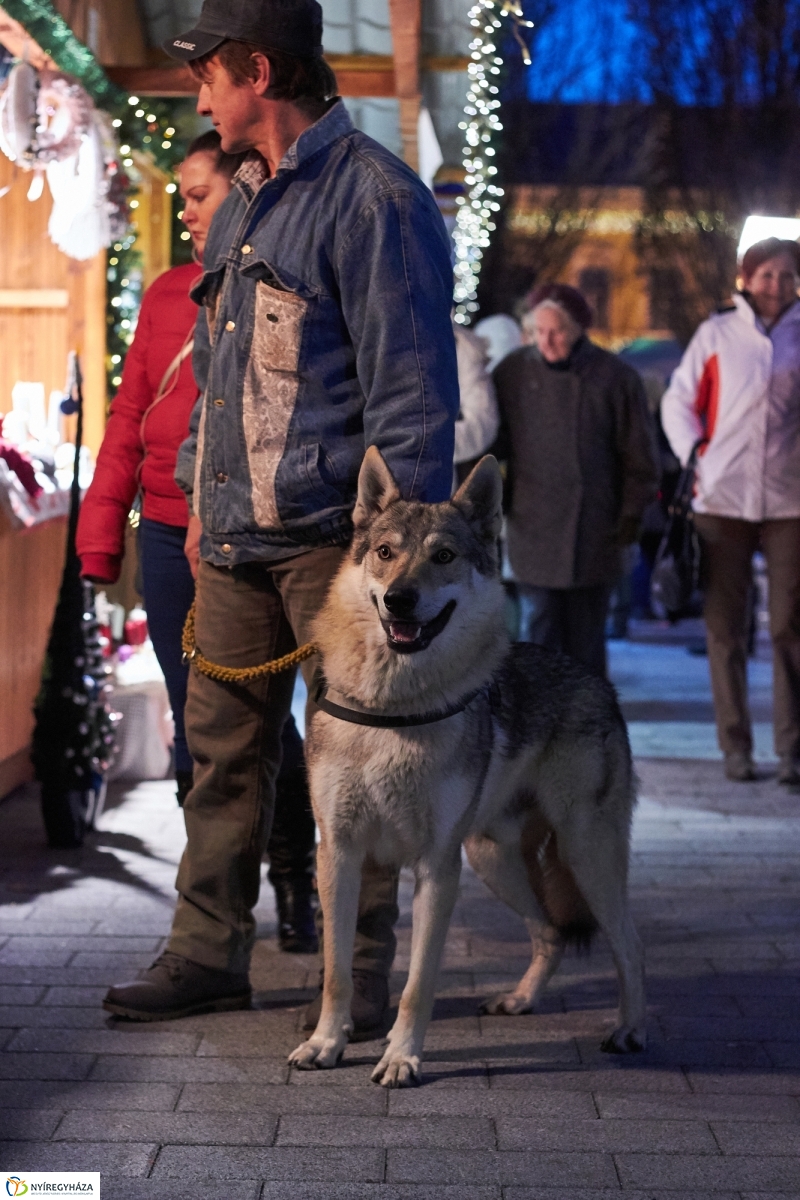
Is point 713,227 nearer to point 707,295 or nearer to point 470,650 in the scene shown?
point 707,295

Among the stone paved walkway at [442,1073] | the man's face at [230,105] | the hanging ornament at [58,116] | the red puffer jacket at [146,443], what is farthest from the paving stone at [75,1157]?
the hanging ornament at [58,116]

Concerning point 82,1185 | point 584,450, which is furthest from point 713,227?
point 82,1185

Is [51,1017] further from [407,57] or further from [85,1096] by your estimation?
[407,57]

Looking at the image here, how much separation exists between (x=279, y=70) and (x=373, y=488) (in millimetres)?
1057

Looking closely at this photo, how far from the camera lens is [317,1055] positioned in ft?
11.9

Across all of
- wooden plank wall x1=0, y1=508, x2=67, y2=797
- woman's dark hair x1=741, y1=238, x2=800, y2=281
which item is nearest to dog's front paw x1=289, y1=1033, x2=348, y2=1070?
wooden plank wall x1=0, y1=508, x2=67, y2=797

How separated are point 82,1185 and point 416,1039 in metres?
0.95

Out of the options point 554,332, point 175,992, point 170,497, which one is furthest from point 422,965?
point 554,332

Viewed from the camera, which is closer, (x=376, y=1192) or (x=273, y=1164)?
(x=376, y=1192)

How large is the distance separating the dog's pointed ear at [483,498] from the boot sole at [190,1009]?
1.43 metres

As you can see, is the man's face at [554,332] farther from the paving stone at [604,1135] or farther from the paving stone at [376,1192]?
the paving stone at [376,1192]

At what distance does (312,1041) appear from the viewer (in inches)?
145

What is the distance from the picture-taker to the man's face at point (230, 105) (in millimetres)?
3695

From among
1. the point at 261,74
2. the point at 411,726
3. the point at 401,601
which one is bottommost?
the point at 411,726
